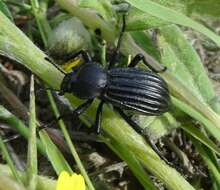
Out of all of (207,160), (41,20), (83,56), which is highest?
(41,20)

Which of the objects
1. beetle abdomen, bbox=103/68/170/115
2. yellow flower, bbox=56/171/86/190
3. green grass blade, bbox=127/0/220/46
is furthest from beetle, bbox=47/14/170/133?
yellow flower, bbox=56/171/86/190

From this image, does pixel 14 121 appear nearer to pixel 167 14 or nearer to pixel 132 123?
pixel 132 123

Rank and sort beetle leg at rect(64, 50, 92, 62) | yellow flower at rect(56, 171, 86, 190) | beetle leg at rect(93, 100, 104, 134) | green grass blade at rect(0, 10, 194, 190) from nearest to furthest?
1. yellow flower at rect(56, 171, 86, 190)
2. green grass blade at rect(0, 10, 194, 190)
3. beetle leg at rect(93, 100, 104, 134)
4. beetle leg at rect(64, 50, 92, 62)

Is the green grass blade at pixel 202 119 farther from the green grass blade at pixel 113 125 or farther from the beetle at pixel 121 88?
the green grass blade at pixel 113 125

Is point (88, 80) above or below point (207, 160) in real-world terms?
above

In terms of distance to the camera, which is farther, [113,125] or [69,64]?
[69,64]

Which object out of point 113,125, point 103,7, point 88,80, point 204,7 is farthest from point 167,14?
point 88,80

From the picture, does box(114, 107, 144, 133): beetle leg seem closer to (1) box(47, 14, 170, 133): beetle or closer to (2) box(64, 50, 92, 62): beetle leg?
(1) box(47, 14, 170, 133): beetle
